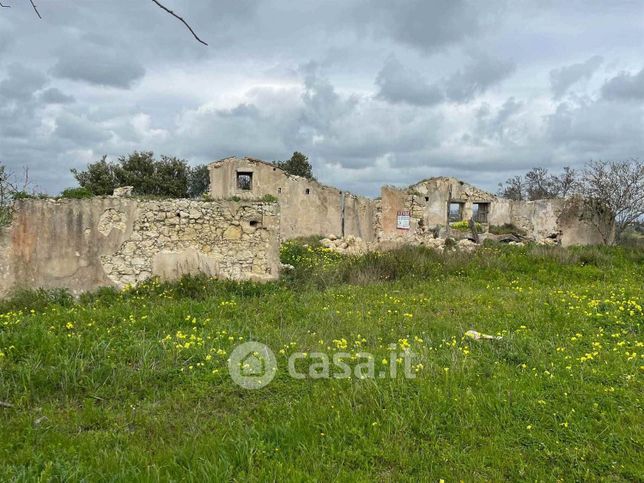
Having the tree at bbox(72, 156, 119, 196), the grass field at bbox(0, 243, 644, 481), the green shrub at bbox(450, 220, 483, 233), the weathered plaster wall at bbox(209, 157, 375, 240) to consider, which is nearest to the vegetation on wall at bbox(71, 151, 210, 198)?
the tree at bbox(72, 156, 119, 196)

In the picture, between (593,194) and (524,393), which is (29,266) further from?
(593,194)

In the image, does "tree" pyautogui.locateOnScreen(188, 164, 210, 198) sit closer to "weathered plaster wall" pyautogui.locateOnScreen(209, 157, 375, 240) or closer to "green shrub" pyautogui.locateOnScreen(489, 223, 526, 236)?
"weathered plaster wall" pyautogui.locateOnScreen(209, 157, 375, 240)

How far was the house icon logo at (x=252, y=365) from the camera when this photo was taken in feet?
14.6

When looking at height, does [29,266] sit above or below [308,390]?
above

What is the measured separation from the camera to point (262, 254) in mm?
10344

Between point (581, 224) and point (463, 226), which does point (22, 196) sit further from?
point (581, 224)

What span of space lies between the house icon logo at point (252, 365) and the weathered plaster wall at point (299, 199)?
47.9 feet

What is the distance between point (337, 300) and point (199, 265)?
355cm

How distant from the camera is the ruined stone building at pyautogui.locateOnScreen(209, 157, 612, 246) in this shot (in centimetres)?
2128

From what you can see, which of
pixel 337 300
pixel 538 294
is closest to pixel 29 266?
pixel 337 300

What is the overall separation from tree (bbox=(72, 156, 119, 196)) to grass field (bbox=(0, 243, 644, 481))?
993 inches

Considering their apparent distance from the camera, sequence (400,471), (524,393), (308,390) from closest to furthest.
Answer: (400,471), (524,393), (308,390)

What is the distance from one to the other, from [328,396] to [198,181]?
1304 inches

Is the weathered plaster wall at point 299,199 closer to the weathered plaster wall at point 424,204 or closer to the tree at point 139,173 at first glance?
the weathered plaster wall at point 424,204
